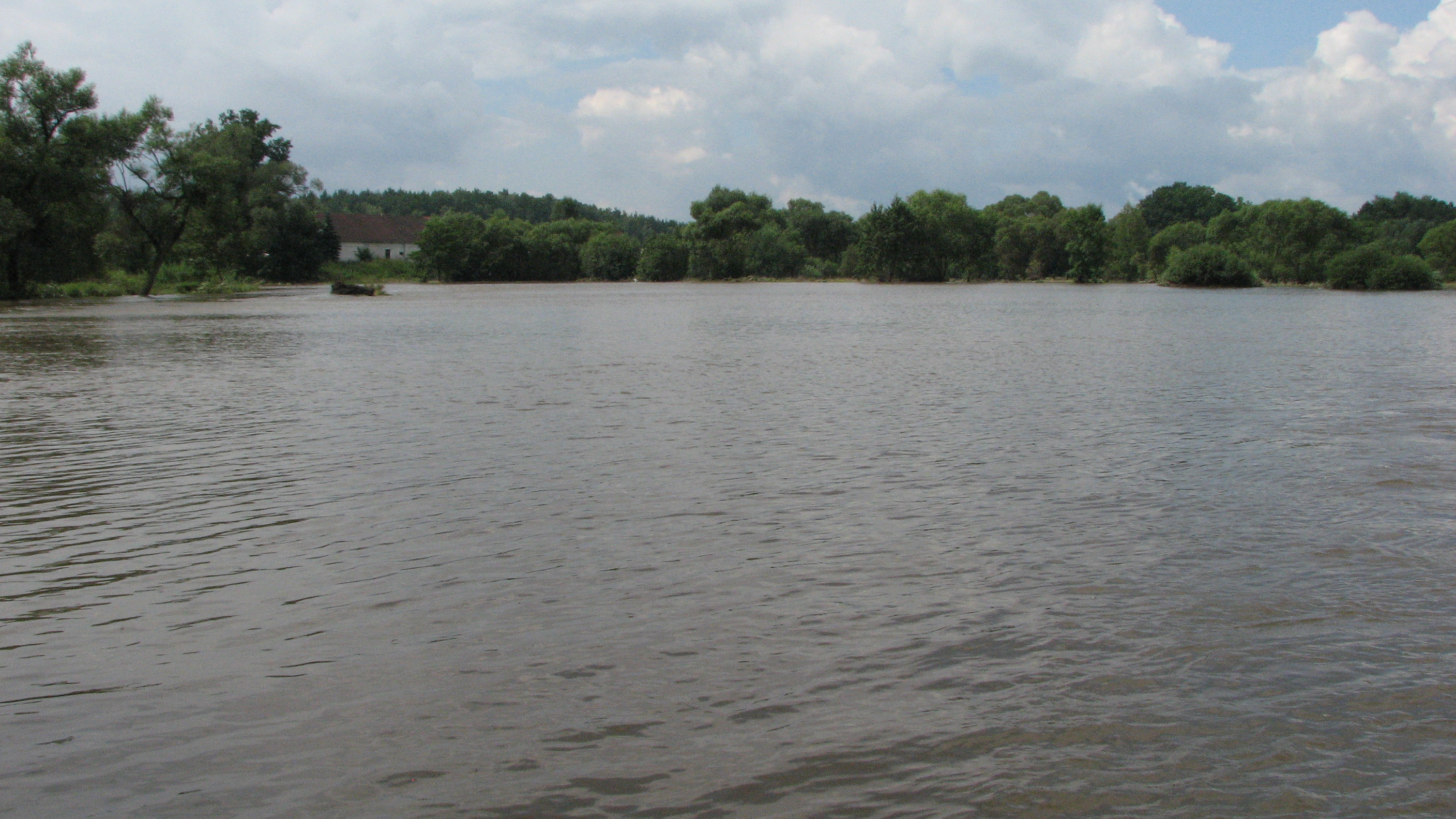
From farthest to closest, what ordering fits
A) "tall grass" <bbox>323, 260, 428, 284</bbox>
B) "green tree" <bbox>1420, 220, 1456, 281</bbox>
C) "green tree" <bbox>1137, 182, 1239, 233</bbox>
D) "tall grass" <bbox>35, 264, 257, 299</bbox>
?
"green tree" <bbox>1137, 182, 1239, 233</bbox> < "tall grass" <bbox>323, 260, 428, 284</bbox> < "green tree" <bbox>1420, 220, 1456, 281</bbox> < "tall grass" <bbox>35, 264, 257, 299</bbox>

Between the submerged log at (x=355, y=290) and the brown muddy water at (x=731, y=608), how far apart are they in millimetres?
65931

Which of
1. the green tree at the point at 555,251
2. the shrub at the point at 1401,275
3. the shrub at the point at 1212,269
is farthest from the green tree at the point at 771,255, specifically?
the shrub at the point at 1401,275

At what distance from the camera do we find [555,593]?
7812 millimetres

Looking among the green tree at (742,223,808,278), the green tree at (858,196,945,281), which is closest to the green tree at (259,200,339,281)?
the green tree at (742,223,808,278)

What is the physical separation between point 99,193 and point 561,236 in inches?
3342

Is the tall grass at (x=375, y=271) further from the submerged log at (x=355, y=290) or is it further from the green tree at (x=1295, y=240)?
the green tree at (x=1295, y=240)

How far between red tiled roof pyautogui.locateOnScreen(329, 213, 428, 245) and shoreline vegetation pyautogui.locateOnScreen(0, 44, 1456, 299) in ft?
36.5

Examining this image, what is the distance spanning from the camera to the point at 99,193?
67062 mm

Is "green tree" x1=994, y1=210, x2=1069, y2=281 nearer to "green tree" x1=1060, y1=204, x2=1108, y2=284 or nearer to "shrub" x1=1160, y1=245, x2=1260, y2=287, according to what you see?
"green tree" x1=1060, y1=204, x2=1108, y2=284

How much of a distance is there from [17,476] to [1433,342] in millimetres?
38050

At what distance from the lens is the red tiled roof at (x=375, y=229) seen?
502 ft

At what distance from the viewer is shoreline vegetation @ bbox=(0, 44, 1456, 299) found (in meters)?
64.5

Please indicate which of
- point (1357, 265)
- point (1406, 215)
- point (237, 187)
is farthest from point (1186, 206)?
point (237, 187)

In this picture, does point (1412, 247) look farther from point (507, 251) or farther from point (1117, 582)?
point (1117, 582)
